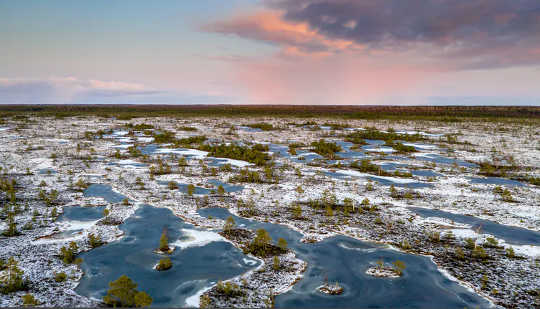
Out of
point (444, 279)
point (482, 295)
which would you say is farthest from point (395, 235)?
point (482, 295)

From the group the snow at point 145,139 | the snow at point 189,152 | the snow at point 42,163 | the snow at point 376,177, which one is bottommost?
the snow at point 376,177

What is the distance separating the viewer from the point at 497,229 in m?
9.95

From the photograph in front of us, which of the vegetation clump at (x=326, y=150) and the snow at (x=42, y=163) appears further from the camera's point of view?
the vegetation clump at (x=326, y=150)

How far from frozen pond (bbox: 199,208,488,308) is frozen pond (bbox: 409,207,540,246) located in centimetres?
348

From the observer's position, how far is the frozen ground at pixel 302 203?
7.27m

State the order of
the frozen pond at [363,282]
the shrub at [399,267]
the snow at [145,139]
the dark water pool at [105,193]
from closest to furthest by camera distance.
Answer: the frozen pond at [363,282] → the shrub at [399,267] → the dark water pool at [105,193] → the snow at [145,139]

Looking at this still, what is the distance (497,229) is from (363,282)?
6111mm

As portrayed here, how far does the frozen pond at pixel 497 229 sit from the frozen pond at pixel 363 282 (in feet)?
11.4

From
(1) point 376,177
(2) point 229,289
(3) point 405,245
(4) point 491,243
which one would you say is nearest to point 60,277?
(2) point 229,289

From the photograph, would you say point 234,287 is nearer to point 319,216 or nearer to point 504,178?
point 319,216

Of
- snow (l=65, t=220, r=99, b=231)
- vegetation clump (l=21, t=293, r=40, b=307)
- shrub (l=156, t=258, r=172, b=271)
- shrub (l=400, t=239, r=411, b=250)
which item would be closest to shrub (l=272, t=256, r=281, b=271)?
Result: shrub (l=156, t=258, r=172, b=271)

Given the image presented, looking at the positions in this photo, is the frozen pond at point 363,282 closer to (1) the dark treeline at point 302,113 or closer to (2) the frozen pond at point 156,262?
(2) the frozen pond at point 156,262

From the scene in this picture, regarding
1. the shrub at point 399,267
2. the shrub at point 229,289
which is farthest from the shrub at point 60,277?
the shrub at point 399,267

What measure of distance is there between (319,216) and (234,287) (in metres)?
5.16
